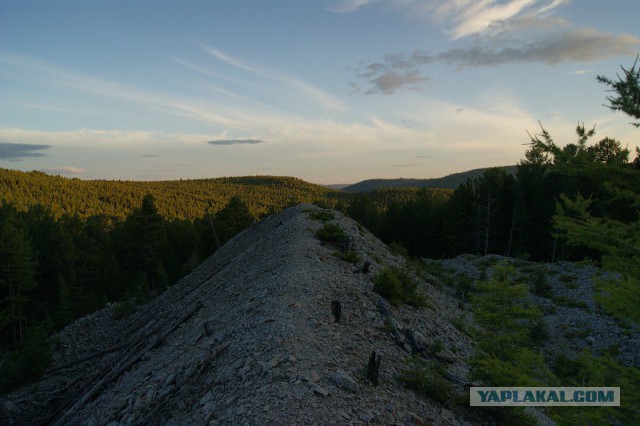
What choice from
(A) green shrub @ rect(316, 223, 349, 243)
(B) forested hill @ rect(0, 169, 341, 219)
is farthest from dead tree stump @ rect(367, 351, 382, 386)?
(B) forested hill @ rect(0, 169, 341, 219)

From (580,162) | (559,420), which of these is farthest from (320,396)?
(580,162)

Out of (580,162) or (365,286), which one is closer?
(580,162)

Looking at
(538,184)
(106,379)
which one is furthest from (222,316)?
(538,184)

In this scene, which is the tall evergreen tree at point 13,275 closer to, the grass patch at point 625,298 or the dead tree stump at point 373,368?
the dead tree stump at point 373,368

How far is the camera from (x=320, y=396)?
7223 mm

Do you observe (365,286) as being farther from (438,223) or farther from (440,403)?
(438,223)

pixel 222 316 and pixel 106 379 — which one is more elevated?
pixel 222 316

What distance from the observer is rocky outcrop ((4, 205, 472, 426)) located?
7301mm

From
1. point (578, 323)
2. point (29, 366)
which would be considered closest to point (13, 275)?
point (29, 366)

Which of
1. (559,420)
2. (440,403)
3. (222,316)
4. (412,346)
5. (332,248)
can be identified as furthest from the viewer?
(332,248)

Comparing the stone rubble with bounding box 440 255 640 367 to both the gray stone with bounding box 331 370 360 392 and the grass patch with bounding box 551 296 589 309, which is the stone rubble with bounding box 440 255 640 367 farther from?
the gray stone with bounding box 331 370 360 392

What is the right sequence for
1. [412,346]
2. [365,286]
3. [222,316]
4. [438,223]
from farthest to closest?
[438,223] → [365,286] → [222,316] → [412,346]

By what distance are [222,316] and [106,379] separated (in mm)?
4939

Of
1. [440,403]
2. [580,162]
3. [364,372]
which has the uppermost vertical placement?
[580,162]
